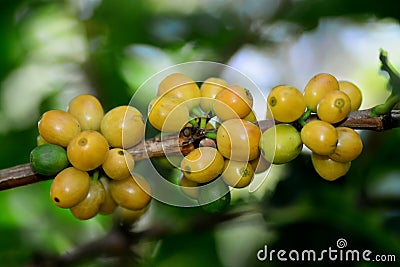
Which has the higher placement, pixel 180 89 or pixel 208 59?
pixel 208 59

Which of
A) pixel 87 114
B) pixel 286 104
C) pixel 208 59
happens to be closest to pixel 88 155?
pixel 87 114

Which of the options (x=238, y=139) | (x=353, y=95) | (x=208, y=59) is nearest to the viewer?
(x=238, y=139)

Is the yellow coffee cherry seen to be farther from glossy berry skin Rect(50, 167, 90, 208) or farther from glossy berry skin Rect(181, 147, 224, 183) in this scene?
glossy berry skin Rect(50, 167, 90, 208)

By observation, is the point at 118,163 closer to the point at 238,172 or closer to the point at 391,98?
the point at 238,172

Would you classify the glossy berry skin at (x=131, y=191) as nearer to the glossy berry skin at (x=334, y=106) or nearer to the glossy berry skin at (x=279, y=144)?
the glossy berry skin at (x=279, y=144)

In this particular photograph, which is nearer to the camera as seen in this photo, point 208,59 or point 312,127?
point 312,127

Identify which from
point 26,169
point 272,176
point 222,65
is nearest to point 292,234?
point 272,176

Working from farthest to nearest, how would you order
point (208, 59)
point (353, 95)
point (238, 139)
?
point (208, 59)
point (353, 95)
point (238, 139)
